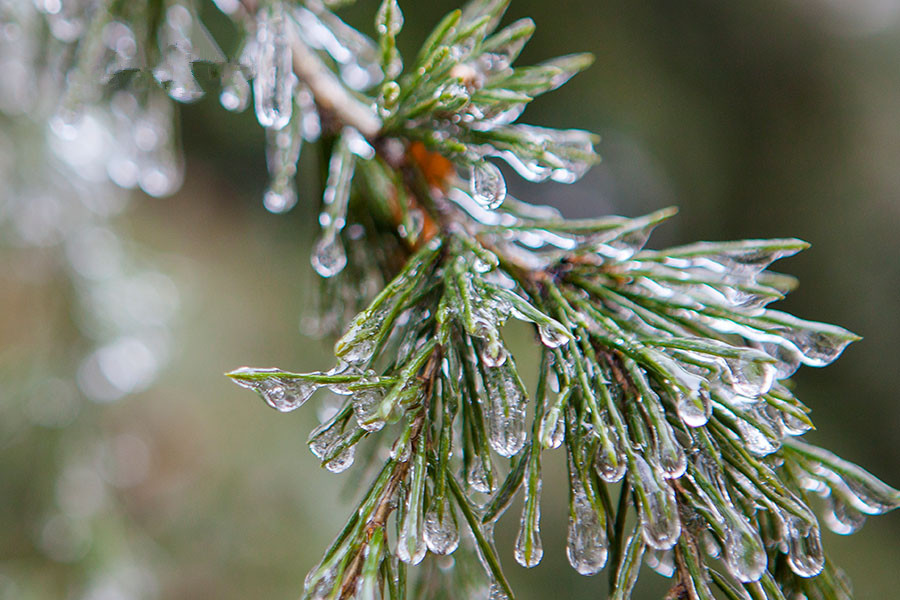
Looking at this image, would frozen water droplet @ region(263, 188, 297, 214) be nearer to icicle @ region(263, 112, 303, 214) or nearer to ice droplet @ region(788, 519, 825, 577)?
icicle @ region(263, 112, 303, 214)

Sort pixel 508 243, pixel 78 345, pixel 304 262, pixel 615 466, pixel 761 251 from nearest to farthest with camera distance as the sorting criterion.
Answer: pixel 615 466, pixel 761 251, pixel 508 243, pixel 78 345, pixel 304 262

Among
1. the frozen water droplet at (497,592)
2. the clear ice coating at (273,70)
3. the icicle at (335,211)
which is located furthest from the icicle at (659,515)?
the clear ice coating at (273,70)

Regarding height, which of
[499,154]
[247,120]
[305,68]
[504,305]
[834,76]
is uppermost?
[247,120]

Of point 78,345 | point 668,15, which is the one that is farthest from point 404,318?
point 668,15

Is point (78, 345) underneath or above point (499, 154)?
above

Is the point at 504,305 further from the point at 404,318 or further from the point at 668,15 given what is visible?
the point at 668,15

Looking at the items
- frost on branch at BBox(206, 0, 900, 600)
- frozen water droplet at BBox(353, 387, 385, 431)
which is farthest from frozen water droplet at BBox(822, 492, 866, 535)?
frozen water droplet at BBox(353, 387, 385, 431)

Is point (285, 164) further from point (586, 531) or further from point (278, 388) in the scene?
point (586, 531)
